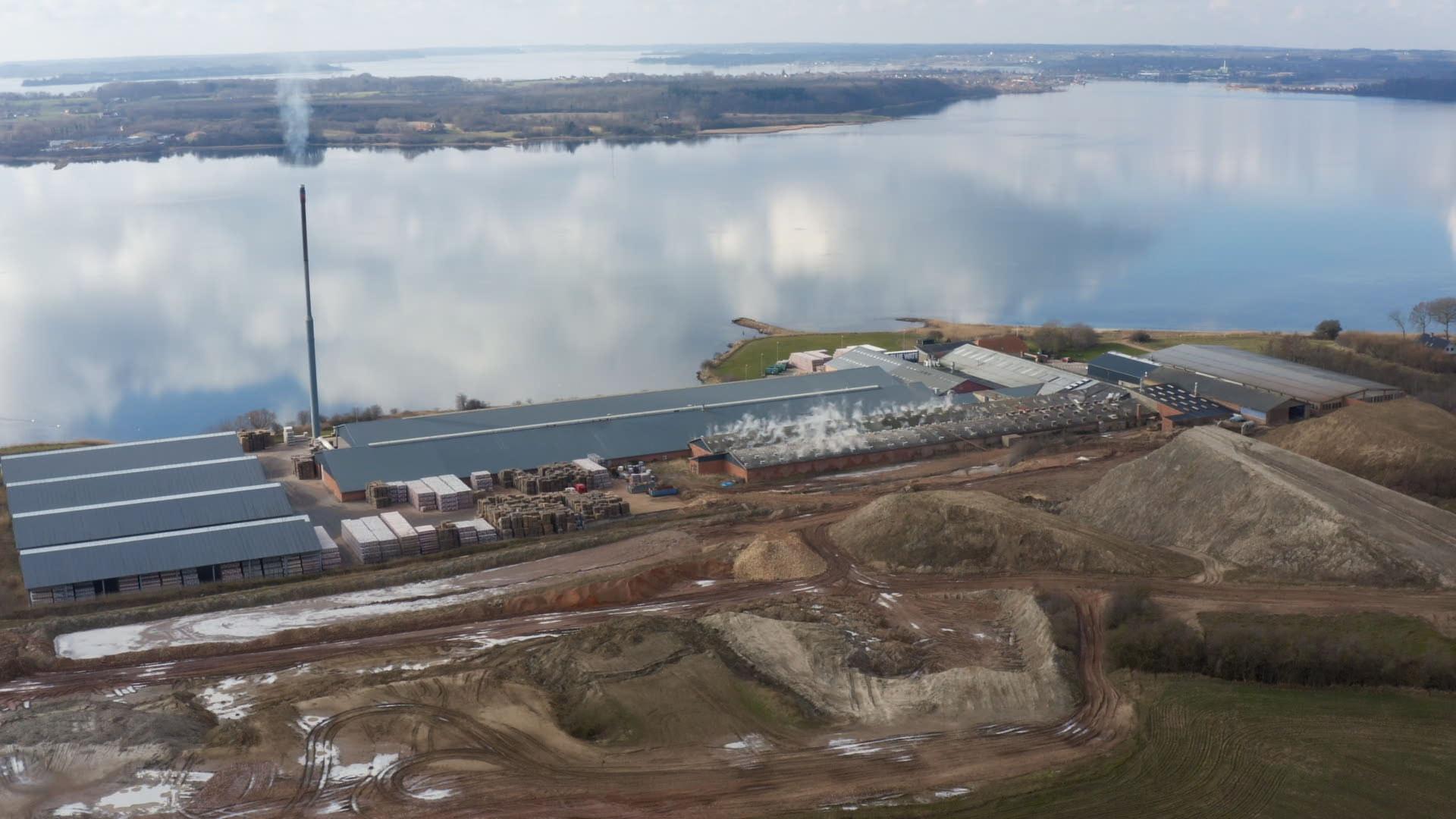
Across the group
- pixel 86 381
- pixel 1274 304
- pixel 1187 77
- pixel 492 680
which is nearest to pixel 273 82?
pixel 86 381

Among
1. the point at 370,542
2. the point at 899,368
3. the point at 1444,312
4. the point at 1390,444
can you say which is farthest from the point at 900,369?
the point at 1444,312

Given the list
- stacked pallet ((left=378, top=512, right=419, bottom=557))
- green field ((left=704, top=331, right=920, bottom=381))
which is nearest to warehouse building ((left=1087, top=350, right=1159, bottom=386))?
green field ((left=704, top=331, right=920, bottom=381))

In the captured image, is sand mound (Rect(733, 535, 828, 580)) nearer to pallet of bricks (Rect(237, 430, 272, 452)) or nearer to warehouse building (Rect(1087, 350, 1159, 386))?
pallet of bricks (Rect(237, 430, 272, 452))

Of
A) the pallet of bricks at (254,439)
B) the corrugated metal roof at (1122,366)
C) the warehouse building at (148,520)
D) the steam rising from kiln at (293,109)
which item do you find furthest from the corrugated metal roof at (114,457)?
the corrugated metal roof at (1122,366)

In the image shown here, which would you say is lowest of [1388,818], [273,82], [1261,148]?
[1388,818]

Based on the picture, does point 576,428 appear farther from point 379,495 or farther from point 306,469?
point 306,469

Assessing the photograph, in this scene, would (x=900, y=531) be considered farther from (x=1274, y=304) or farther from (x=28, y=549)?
(x=1274, y=304)
